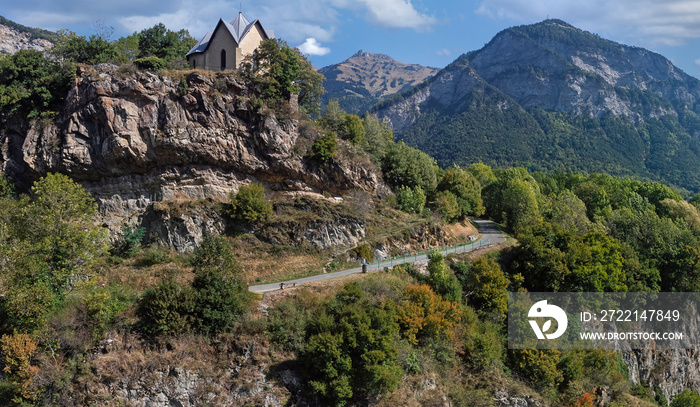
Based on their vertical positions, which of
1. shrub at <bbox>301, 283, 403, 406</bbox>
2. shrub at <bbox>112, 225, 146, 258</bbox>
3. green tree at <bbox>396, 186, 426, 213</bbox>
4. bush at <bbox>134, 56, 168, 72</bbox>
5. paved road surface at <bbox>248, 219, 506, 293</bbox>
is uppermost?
bush at <bbox>134, 56, 168, 72</bbox>

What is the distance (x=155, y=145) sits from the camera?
102 feet

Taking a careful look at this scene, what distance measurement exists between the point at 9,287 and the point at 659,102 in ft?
609

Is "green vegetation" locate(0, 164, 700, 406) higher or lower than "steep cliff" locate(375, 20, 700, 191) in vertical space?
lower

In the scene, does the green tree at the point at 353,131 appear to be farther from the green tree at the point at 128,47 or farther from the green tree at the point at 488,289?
the green tree at the point at 128,47

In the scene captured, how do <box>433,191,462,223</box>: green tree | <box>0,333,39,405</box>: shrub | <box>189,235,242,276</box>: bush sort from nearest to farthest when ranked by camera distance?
<box>0,333,39,405</box>: shrub
<box>189,235,242,276</box>: bush
<box>433,191,462,223</box>: green tree

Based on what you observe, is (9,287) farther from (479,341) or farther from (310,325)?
(479,341)

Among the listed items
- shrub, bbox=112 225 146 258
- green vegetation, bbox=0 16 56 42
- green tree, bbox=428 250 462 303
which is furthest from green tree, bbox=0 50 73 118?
green vegetation, bbox=0 16 56 42

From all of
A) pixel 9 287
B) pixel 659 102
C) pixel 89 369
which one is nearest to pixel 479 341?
pixel 89 369

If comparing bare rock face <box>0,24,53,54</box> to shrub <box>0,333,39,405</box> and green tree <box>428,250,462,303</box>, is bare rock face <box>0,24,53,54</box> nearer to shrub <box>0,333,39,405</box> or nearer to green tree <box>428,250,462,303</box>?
shrub <box>0,333,39,405</box>

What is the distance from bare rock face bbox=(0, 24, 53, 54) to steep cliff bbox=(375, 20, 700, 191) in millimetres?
99147

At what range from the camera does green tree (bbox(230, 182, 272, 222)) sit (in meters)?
30.4

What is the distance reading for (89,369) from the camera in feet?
65.3

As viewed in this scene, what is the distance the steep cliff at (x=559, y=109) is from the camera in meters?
125

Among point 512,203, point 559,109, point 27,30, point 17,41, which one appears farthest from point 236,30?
point 559,109
